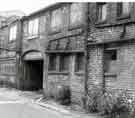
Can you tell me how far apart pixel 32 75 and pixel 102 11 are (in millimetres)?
11052

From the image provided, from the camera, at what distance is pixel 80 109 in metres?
12.3

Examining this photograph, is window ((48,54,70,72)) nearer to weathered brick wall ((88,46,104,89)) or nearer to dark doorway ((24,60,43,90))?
weathered brick wall ((88,46,104,89))

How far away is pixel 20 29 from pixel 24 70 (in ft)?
11.9

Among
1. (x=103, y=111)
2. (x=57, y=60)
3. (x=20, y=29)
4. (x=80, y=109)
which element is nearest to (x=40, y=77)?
(x=20, y=29)

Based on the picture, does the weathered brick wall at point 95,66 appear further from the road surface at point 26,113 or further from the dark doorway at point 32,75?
the dark doorway at point 32,75

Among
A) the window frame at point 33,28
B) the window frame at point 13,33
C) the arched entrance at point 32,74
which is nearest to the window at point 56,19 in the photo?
the window frame at point 33,28

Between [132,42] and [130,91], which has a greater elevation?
[132,42]

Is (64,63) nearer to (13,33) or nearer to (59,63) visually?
(59,63)

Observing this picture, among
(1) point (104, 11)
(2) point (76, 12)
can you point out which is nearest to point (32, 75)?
(2) point (76, 12)

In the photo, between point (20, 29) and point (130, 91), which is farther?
point (20, 29)

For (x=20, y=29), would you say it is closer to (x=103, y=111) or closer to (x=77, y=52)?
(x=77, y=52)

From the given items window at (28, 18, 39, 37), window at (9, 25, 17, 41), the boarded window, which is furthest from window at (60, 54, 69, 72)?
window at (9, 25, 17, 41)

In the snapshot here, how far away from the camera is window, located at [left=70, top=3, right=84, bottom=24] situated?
14.2 metres

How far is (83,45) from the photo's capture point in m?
13.5
